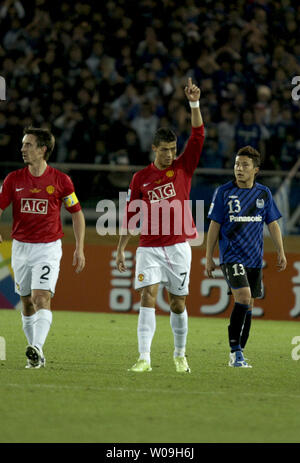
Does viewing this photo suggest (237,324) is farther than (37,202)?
Yes

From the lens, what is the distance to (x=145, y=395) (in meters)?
7.64

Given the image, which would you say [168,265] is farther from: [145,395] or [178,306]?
[145,395]

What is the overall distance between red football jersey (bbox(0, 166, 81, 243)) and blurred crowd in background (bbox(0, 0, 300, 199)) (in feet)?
20.8

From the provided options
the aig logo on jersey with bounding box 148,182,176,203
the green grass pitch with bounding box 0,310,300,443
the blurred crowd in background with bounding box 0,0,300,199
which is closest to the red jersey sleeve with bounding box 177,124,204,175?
the aig logo on jersey with bounding box 148,182,176,203

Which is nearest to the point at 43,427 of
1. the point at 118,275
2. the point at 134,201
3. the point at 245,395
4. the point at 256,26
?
the point at 245,395

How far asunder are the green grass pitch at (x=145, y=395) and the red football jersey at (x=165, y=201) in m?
1.24

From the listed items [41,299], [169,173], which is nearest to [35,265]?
[41,299]

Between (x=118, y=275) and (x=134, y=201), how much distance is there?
6.98 meters

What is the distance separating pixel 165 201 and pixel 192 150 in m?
0.52

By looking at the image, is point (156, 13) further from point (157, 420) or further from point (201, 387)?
point (157, 420)

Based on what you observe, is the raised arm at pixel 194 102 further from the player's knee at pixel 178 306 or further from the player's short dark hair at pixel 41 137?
the player's knee at pixel 178 306

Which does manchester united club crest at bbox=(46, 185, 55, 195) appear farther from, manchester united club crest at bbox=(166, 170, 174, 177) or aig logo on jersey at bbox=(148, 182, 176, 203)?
manchester united club crest at bbox=(166, 170, 174, 177)

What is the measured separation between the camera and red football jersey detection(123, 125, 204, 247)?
926 centimetres

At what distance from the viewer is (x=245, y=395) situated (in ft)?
25.6
